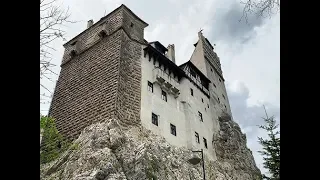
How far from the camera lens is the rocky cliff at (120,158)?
15.3 metres

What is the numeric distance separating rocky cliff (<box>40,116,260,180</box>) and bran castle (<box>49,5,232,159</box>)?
1.06 m

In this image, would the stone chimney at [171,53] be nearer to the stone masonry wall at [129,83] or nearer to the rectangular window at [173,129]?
the stone masonry wall at [129,83]

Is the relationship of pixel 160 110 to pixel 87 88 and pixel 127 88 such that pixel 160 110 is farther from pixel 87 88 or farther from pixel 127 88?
pixel 87 88

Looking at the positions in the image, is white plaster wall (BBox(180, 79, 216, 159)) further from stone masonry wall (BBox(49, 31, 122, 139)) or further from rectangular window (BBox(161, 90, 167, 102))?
stone masonry wall (BBox(49, 31, 122, 139))

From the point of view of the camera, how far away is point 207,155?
82.6 ft

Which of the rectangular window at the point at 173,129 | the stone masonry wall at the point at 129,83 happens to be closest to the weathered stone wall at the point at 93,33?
the stone masonry wall at the point at 129,83

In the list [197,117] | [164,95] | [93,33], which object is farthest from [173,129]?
[93,33]

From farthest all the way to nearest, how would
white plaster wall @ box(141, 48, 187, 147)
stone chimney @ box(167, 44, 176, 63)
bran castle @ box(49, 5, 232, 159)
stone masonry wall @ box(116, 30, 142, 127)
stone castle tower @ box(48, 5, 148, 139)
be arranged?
stone chimney @ box(167, 44, 176, 63), white plaster wall @ box(141, 48, 187, 147), bran castle @ box(49, 5, 232, 159), stone castle tower @ box(48, 5, 148, 139), stone masonry wall @ box(116, 30, 142, 127)

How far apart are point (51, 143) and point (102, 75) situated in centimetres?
578

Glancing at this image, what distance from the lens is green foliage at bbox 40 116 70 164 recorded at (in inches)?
744

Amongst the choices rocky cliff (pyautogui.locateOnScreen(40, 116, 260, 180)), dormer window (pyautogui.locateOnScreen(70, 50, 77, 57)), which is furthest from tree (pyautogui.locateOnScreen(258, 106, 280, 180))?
dormer window (pyautogui.locateOnScreen(70, 50, 77, 57))
